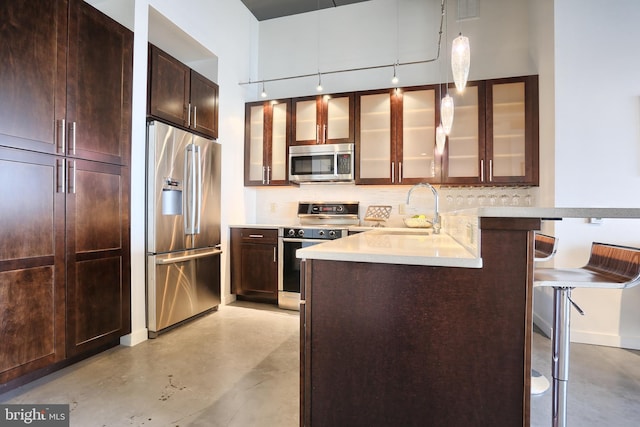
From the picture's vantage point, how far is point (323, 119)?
12.8ft

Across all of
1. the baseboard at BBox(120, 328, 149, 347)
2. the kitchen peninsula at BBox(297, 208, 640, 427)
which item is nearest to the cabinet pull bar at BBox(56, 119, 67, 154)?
the baseboard at BBox(120, 328, 149, 347)

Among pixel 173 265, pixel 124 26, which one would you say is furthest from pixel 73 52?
pixel 173 265

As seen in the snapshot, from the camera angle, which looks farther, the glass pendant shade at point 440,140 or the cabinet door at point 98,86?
the glass pendant shade at point 440,140

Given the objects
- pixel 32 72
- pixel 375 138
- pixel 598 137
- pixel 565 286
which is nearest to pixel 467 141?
pixel 375 138

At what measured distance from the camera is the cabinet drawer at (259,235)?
372 centimetres

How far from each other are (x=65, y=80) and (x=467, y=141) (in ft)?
11.4

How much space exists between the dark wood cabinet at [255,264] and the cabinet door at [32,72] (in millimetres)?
2062

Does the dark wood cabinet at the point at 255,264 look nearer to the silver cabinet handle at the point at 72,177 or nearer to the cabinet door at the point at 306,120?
the cabinet door at the point at 306,120

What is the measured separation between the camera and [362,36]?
413cm

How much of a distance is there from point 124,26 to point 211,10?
129cm

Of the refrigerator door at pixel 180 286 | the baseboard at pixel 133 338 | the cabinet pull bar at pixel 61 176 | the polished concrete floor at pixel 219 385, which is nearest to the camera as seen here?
the polished concrete floor at pixel 219 385

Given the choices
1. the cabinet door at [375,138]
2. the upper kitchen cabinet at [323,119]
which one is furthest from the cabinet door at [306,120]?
the cabinet door at [375,138]

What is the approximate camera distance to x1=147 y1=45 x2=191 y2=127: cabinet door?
281 centimetres

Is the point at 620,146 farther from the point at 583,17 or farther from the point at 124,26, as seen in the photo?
the point at 124,26
